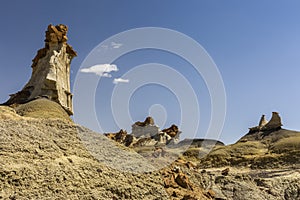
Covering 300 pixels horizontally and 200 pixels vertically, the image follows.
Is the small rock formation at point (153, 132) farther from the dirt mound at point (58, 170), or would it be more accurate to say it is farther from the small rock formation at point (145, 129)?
the dirt mound at point (58, 170)

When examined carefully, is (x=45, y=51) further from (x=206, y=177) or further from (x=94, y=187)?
(x=94, y=187)

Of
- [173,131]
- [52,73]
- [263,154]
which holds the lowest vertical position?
[263,154]

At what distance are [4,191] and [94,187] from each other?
207 cm

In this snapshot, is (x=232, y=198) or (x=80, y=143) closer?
(x=80, y=143)

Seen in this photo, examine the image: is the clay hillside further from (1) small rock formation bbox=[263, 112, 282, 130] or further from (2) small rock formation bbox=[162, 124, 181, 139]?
(2) small rock formation bbox=[162, 124, 181, 139]

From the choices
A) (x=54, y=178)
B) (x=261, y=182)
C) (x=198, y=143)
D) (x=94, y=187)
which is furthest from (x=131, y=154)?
(x=198, y=143)

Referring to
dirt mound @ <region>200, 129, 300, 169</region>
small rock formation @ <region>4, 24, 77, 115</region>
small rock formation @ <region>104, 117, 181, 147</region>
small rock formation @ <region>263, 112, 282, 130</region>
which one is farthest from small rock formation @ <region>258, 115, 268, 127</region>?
small rock formation @ <region>4, 24, 77, 115</region>

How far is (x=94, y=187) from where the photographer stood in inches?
286

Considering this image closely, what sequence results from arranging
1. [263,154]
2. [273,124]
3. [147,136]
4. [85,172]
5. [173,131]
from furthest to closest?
[173,131], [147,136], [273,124], [263,154], [85,172]

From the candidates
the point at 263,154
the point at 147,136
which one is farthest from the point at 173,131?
the point at 263,154

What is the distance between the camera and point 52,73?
36062mm

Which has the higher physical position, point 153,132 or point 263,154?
point 153,132

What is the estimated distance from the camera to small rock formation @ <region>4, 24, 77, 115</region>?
34.9m

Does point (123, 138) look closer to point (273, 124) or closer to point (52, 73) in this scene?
point (273, 124)
